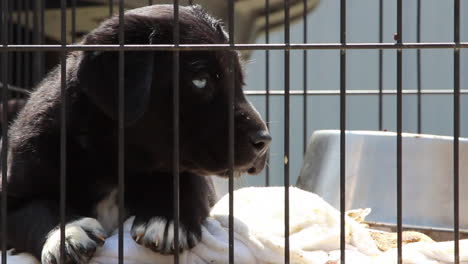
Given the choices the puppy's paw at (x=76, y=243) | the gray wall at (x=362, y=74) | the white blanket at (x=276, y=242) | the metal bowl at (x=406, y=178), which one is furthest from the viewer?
the gray wall at (x=362, y=74)

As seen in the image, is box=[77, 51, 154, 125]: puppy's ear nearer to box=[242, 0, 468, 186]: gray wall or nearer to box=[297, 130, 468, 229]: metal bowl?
box=[297, 130, 468, 229]: metal bowl

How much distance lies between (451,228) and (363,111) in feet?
13.5

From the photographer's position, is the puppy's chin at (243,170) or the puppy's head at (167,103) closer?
the puppy's head at (167,103)

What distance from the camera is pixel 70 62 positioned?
3428mm

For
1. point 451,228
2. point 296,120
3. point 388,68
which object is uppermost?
point 388,68

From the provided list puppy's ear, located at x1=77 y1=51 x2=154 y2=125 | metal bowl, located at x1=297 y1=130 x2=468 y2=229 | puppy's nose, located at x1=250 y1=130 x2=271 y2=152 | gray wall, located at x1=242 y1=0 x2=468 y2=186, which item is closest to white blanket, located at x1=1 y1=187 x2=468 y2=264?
puppy's nose, located at x1=250 y1=130 x2=271 y2=152

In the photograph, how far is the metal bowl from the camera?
4254 millimetres

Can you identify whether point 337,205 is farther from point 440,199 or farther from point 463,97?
point 463,97

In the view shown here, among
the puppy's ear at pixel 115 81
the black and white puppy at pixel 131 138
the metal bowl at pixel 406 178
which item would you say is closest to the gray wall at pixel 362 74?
the metal bowl at pixel 406 178

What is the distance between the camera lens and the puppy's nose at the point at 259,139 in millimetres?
3123

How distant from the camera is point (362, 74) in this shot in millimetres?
8367

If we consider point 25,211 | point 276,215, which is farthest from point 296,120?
point 25,211

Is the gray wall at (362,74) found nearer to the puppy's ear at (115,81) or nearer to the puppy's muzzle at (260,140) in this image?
the puppy's muzzle at (260,140)

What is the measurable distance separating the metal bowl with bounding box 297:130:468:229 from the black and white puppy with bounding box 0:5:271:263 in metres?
1.22
